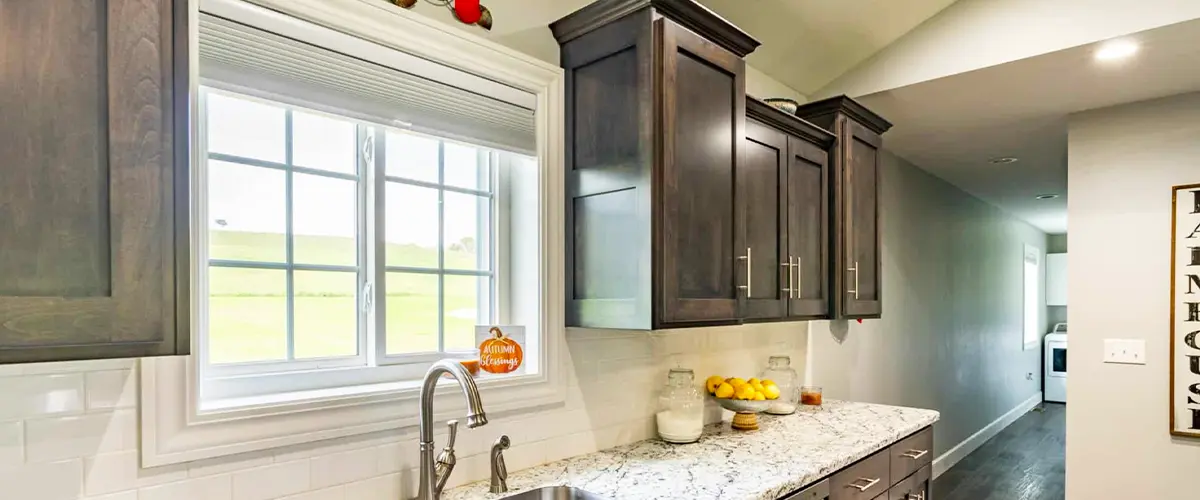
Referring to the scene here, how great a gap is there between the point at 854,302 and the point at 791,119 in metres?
0.88

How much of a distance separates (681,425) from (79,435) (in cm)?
165

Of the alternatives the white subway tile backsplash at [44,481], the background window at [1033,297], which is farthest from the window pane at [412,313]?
the background window at [1033,297]

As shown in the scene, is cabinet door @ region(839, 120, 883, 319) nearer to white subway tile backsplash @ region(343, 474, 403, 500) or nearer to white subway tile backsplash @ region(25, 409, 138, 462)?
white subway tile backsplash @ region(343, 474, 403, 500)

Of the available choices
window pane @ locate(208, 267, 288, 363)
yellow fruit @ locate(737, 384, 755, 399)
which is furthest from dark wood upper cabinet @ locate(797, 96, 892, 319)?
window pane @ locate(208, 267, 288, 363)

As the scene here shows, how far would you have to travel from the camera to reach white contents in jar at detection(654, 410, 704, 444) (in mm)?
2338

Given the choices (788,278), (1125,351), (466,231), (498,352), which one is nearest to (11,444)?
(498,352)

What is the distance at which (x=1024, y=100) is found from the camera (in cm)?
332

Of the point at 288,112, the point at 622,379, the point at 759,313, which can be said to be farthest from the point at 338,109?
the point at 759,313

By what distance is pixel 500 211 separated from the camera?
2.16 m

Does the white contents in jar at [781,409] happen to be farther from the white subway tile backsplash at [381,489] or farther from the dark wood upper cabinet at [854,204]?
the white subway tile backsplash at [381,489]

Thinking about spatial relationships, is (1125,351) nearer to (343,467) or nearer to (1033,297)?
(343,467)

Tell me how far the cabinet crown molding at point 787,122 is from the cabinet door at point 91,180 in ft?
5.94

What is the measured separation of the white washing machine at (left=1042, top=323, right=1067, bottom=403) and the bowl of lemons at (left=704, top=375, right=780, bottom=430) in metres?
8.15

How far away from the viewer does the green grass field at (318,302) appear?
5.27 ft
